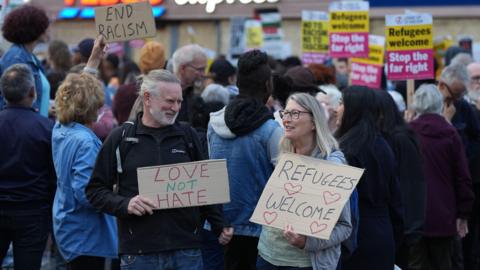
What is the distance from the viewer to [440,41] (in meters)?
15.5

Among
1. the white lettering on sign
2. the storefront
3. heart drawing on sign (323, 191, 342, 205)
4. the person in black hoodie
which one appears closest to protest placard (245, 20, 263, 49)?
the storefront

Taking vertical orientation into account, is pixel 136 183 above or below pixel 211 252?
above

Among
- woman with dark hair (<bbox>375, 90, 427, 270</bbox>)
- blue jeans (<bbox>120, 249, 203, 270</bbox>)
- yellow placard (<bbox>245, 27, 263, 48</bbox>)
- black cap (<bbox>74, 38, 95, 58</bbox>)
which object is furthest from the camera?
yellow placard (<bbox>245, 27, 263, 48</bbox>)

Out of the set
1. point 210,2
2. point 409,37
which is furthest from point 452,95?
point 210,2

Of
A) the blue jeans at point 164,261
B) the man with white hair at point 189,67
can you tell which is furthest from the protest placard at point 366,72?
the blue jeans at point 164,261

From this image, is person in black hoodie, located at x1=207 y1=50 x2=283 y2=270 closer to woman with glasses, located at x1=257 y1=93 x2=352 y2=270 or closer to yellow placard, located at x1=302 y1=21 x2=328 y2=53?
woman with glasses, located at x1=257 y1=93 x2=352 y2=270

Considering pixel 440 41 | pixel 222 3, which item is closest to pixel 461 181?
pixel 440 41

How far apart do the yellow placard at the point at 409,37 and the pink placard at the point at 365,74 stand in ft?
6.02

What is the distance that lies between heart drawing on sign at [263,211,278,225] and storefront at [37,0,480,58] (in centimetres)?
1867

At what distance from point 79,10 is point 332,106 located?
21893 mm

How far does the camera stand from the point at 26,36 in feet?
26.3

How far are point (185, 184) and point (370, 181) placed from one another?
4.82 ft

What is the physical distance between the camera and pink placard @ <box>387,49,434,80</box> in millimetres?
10133

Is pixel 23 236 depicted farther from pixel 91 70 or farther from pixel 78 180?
pixel 91 70
